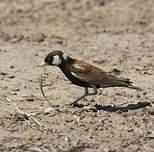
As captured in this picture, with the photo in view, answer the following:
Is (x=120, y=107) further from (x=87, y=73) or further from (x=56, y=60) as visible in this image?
(x=56, y=60)

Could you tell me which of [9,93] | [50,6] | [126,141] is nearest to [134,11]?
[50,6]

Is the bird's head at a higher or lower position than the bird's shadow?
higher

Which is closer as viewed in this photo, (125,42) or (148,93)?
(148,93)

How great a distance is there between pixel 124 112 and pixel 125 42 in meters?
4.47

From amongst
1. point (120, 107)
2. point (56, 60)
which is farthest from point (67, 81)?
point (120, 107)

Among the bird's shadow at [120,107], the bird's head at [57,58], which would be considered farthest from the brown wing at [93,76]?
the bird's shadow at [120,107]

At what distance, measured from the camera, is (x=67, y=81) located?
9539mm

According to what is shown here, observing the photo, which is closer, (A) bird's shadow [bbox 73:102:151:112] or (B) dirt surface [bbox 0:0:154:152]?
(B) dirt surface [bbox 0:0:154:152]

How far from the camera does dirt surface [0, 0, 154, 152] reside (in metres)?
7.20

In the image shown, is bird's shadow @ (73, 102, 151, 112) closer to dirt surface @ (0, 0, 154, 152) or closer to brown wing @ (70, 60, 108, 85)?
dirt surface @ (0, 0, 154, 152)

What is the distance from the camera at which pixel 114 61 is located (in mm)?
10859

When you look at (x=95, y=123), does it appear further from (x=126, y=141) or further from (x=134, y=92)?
(x=134, y=92)

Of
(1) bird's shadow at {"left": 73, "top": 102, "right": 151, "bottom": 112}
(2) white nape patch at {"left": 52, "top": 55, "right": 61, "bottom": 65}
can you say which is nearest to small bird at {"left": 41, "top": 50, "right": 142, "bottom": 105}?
(2) white nape patch at {"left": 52, "top": 55, "right": 61, "bottom": 65}

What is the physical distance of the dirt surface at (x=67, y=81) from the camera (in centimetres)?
720
